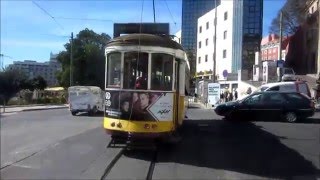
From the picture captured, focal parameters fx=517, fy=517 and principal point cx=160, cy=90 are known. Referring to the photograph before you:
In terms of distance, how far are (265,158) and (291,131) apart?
6420 mm

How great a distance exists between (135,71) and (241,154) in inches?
123

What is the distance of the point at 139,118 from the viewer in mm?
11773

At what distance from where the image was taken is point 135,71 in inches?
477

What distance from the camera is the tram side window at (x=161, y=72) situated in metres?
12.1

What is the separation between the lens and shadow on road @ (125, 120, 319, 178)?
10148 millimetres

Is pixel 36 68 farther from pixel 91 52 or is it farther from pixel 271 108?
pixel 271 108

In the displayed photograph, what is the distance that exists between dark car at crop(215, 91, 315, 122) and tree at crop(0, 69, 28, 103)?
16639 mm

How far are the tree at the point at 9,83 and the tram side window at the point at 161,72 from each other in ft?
18.8

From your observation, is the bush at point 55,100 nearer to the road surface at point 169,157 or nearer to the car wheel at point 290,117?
the car wheel at point 290,117

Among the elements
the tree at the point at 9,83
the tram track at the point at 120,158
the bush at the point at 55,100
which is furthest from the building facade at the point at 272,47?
the tree at the point at 9,83

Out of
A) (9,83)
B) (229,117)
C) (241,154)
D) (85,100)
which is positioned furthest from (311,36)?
(9,83)

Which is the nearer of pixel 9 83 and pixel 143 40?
pixel 9 83

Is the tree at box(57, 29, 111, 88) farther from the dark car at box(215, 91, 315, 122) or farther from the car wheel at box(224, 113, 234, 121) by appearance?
the dark car at box(215, 91, 315, 122)

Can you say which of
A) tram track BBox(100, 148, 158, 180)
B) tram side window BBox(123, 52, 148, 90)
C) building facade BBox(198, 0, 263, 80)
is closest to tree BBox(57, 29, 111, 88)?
tram side window BBox(123, 52, 148, 90)
